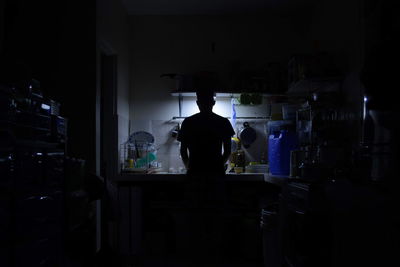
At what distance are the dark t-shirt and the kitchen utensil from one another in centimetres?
115

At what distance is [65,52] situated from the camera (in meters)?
2.88

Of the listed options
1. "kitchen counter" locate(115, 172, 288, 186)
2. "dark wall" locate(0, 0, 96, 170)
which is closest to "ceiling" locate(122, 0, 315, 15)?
"dark wall" locate(0, 0, 96, 170)

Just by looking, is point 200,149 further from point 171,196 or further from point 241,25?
point 241,25

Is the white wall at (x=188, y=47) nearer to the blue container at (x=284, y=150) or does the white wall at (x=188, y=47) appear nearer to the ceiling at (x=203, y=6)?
the ceiling at (x=203, y=6)

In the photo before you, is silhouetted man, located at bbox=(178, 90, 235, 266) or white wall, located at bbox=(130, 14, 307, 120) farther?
white wall, located at bbox=(130, 14, 307, 120)

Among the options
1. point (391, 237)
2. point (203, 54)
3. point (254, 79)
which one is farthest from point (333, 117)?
point (203, 54)

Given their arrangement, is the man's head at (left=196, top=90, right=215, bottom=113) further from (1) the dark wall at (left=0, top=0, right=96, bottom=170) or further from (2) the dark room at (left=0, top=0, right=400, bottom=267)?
(1) the dark wall at (left=0, top=0, right=96, bottom=170)

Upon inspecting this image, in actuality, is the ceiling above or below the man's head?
above

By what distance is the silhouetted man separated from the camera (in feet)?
9.45

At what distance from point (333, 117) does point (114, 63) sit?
6.93ft

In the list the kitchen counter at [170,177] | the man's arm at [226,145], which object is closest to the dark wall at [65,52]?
the kitchen counter at [170,177]

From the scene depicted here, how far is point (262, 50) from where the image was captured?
4.15m

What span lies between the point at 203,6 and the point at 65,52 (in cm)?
170

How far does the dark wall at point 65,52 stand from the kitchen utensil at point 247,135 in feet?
5.86
